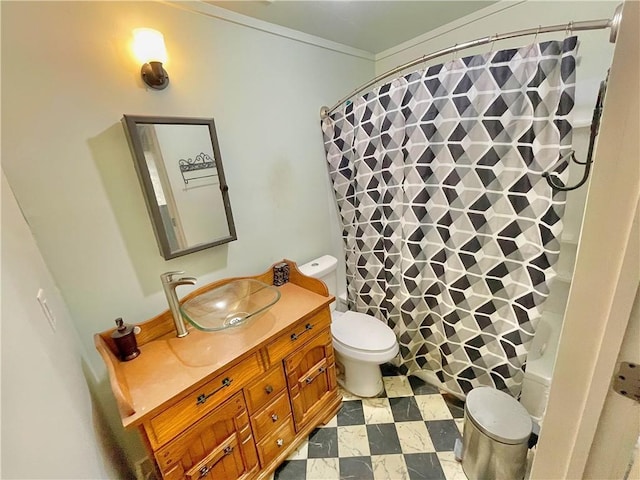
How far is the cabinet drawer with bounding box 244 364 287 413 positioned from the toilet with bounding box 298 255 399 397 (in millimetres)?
460

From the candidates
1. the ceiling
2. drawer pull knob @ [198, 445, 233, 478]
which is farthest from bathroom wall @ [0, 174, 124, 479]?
the ceiling

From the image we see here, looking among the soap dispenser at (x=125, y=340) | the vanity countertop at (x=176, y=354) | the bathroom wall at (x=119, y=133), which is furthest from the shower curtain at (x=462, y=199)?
the soap dispenser at (x=125, y=340)

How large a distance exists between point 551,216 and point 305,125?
143cm

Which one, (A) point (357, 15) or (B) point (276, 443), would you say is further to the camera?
(A) point (357, 15)

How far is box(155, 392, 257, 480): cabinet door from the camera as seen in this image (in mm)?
988

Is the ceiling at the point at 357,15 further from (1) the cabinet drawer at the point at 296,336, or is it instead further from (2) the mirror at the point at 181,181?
(1) the cabinet drawer at the point at 296,336

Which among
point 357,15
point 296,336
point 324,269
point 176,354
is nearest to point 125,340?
point 176,354

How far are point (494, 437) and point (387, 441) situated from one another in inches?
22.4

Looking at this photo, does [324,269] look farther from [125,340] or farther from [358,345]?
[125,340]

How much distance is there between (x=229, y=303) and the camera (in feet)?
4.71

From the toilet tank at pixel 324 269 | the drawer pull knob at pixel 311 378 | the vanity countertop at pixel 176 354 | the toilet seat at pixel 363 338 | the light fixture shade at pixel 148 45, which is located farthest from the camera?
the toilet tank at pixel 324 269

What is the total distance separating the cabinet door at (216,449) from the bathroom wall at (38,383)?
22 cm

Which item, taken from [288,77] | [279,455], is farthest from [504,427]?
[288,77]

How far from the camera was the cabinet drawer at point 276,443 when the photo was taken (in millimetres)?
1281
